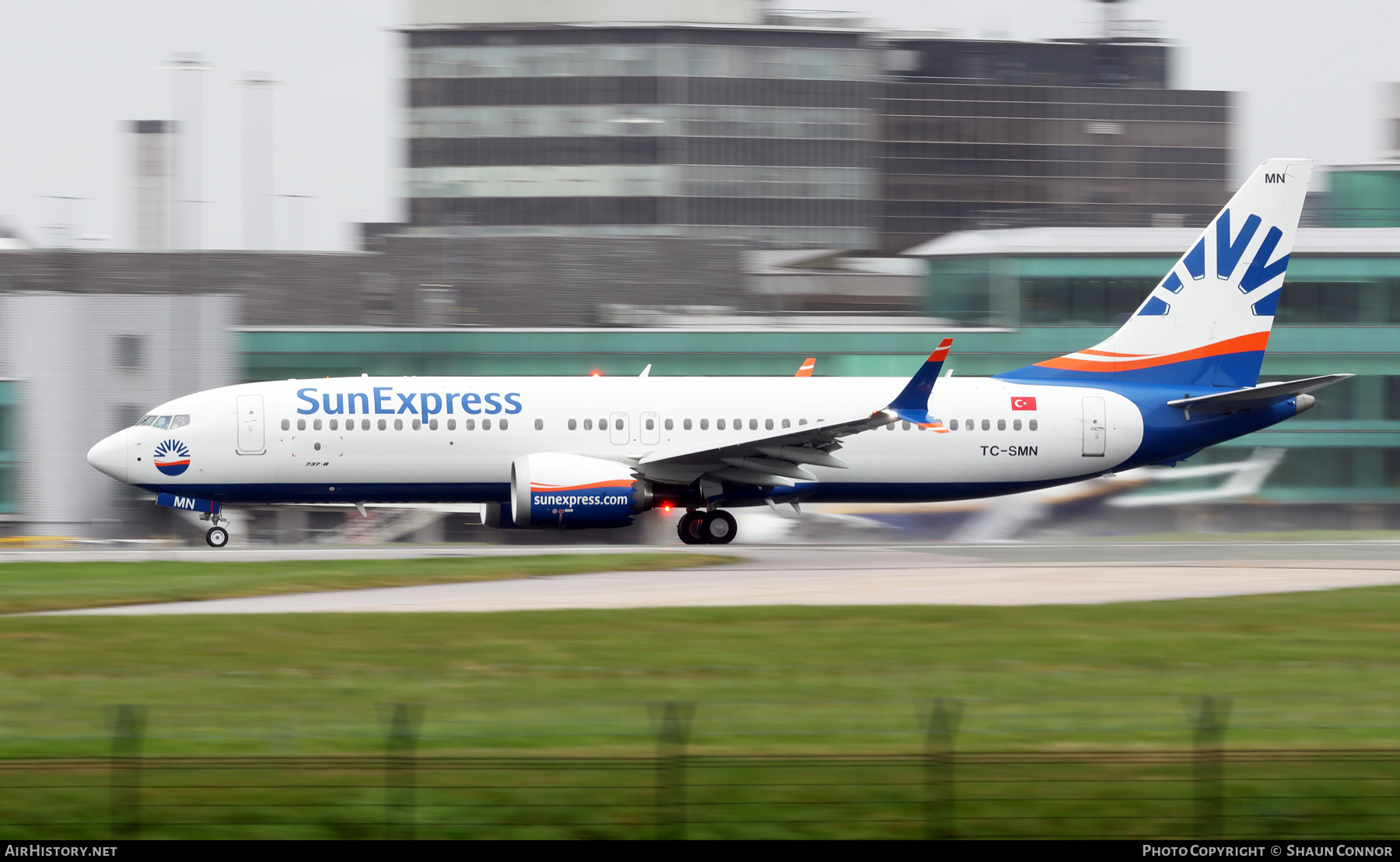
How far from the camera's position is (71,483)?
43750 millimetres

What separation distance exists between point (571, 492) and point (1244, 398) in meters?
15.0

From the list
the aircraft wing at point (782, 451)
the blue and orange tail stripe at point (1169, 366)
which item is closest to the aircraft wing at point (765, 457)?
the aircraft wing at point (782, 451)

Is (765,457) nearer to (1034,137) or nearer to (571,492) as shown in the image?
(571,492)

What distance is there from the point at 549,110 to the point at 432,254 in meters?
52.2

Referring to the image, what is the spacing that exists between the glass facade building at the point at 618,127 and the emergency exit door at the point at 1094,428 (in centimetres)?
7690

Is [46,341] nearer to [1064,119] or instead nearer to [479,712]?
[479,712]

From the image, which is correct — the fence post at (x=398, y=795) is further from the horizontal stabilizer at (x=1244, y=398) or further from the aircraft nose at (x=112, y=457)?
the horizontal stabilizer at (x=1244, y=398)

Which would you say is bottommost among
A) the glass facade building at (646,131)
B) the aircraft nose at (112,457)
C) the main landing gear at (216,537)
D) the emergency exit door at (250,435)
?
the main landing gear at (216,537)

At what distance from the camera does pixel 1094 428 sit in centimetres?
3388

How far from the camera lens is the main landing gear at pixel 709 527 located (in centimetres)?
3344

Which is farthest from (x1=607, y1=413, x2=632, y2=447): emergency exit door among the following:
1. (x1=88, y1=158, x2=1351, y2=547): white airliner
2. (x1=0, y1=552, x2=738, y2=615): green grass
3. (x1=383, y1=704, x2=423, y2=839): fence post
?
(x1=383, y1=704, x2=423, y2=839): fence post

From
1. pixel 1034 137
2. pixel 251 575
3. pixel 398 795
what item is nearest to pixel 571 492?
pixel 251 575
